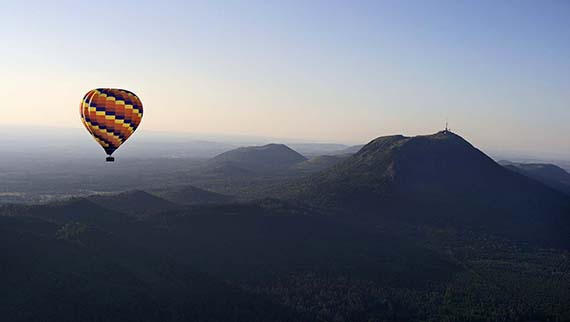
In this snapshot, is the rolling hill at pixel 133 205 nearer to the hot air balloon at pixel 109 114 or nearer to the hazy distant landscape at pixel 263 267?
the hazy distant landscape at pixel 263 267

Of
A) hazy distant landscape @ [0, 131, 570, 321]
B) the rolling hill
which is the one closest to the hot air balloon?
hazy distant landscape @ [0, 131, 570, 321]

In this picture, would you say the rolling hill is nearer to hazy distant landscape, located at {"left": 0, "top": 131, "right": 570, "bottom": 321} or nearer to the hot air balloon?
hazy distant landscape, located at {"left": 0, "top": 131, "right": 570, "bottom": 321}

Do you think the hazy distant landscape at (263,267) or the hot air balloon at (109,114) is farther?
the hazy distant landscape at (263,267)

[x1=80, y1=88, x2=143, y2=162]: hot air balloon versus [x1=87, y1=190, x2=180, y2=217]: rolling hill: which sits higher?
[x1=80, y1=88, x2=143, y2=162]: hot air balloon

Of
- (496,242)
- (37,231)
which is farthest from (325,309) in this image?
(496,242)

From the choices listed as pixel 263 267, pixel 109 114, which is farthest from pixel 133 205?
pixel 109 114

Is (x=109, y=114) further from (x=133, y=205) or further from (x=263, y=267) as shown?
(x=133, y=205)

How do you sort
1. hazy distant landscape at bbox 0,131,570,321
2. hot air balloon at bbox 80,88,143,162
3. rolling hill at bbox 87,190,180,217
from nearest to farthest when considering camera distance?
hot air balloon at bbox 80,88,143,162
hazy distant landscape at bbox 0,131,570,321
rolling hill at bbox 87,190,180,217

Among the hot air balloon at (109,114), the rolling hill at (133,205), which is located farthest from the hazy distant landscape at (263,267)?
the hot air balloon at (109,114)
